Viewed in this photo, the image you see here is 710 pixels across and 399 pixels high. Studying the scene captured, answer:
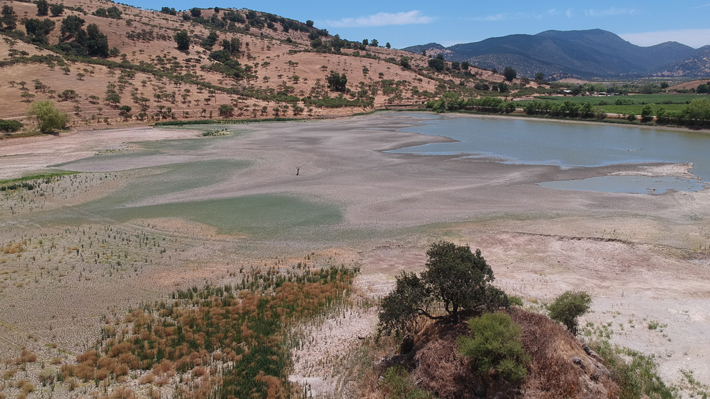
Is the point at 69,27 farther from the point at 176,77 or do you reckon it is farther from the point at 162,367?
the point at 162,367

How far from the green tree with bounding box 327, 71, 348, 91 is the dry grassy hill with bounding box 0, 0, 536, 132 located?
1.88 meters

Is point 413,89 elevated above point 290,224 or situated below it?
above

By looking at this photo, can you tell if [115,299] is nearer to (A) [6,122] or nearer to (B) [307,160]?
(B) [307,160]

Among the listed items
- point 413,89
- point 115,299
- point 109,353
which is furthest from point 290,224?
point 413,89

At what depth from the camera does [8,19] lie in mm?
94062

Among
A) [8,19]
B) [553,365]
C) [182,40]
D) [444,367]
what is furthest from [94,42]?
[553,365]

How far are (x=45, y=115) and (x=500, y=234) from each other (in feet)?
182

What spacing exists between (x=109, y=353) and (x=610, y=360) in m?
14.0

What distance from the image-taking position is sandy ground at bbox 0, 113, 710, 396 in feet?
47.2

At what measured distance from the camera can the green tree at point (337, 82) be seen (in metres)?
A: 108

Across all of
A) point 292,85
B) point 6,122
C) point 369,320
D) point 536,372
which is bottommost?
point 369,320

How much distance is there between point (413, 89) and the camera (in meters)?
121

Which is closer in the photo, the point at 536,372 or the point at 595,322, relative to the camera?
the point at 536,372

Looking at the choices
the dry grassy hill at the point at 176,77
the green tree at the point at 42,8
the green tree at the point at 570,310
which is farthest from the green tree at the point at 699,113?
the green tree at the point at 42,8
